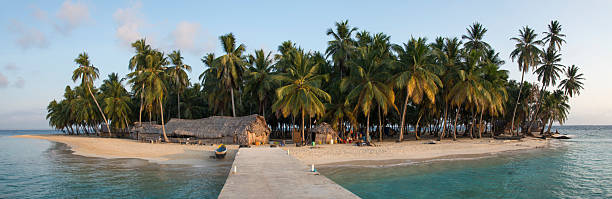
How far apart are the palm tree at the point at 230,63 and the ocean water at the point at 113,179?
15.0m

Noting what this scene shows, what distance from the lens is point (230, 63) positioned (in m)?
33.4

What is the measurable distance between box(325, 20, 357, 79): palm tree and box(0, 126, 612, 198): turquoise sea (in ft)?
50.8

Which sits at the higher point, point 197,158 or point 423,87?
point 423,87

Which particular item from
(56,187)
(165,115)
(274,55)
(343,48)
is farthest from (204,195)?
(165,115)

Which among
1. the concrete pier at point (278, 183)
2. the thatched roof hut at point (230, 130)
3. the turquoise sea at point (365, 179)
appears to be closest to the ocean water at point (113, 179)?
the turquoise sea at point (365, 179)

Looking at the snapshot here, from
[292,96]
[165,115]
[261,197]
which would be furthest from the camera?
[165,115]

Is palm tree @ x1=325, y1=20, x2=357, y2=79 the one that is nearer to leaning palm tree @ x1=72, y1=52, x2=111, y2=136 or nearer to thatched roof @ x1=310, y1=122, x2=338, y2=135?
thatched roof @ x1=310, y1=122, x2=338, y2=135

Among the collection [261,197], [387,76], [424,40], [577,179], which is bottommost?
[577,179]

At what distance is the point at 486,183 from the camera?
45.9 ft

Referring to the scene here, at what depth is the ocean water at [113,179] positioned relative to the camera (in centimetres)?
1206

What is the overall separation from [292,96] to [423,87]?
10.7 m

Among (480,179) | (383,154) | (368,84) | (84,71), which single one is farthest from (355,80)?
(84,71)

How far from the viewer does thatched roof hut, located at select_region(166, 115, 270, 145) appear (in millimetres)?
28516

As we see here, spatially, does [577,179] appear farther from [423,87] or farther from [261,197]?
[261,197]
